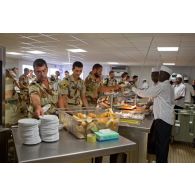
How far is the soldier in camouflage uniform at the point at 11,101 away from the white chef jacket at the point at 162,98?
4.08ft

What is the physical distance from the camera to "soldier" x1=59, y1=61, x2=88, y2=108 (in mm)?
2424

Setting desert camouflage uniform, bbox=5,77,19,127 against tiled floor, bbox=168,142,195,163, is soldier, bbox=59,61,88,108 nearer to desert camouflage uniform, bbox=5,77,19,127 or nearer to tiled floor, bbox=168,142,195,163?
desert camouflage uniform, bbox=5,77,19,127

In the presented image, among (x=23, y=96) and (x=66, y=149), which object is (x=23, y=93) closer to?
(x=23, y=96)

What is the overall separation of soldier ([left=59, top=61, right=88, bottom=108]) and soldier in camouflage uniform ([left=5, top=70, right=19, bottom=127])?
0.50 metres

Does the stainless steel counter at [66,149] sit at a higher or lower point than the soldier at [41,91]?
lower

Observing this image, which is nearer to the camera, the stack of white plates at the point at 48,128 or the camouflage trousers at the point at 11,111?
the stack of white plates at the point at 48,128

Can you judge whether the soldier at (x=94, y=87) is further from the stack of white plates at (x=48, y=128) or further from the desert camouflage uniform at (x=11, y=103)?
the stack of white plates at (x=48, y=128)

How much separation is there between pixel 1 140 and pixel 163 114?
154 centimetres

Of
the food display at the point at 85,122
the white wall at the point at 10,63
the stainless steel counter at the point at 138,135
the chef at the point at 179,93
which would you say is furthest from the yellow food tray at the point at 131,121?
the chef at the point at 179,93

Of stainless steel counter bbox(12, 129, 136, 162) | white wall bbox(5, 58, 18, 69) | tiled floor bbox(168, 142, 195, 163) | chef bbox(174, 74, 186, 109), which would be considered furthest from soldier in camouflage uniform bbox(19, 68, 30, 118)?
chef bbox(174, 74, 186, 109)

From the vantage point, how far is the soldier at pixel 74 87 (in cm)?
242

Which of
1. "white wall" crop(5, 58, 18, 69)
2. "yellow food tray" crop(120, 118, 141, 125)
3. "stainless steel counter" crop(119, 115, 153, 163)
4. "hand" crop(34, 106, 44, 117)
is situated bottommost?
"stainless steel counter" crop(119, 115, 153, 163)

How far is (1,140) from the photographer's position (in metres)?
1.39

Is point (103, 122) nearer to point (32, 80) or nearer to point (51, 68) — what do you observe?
point (32, 80)
